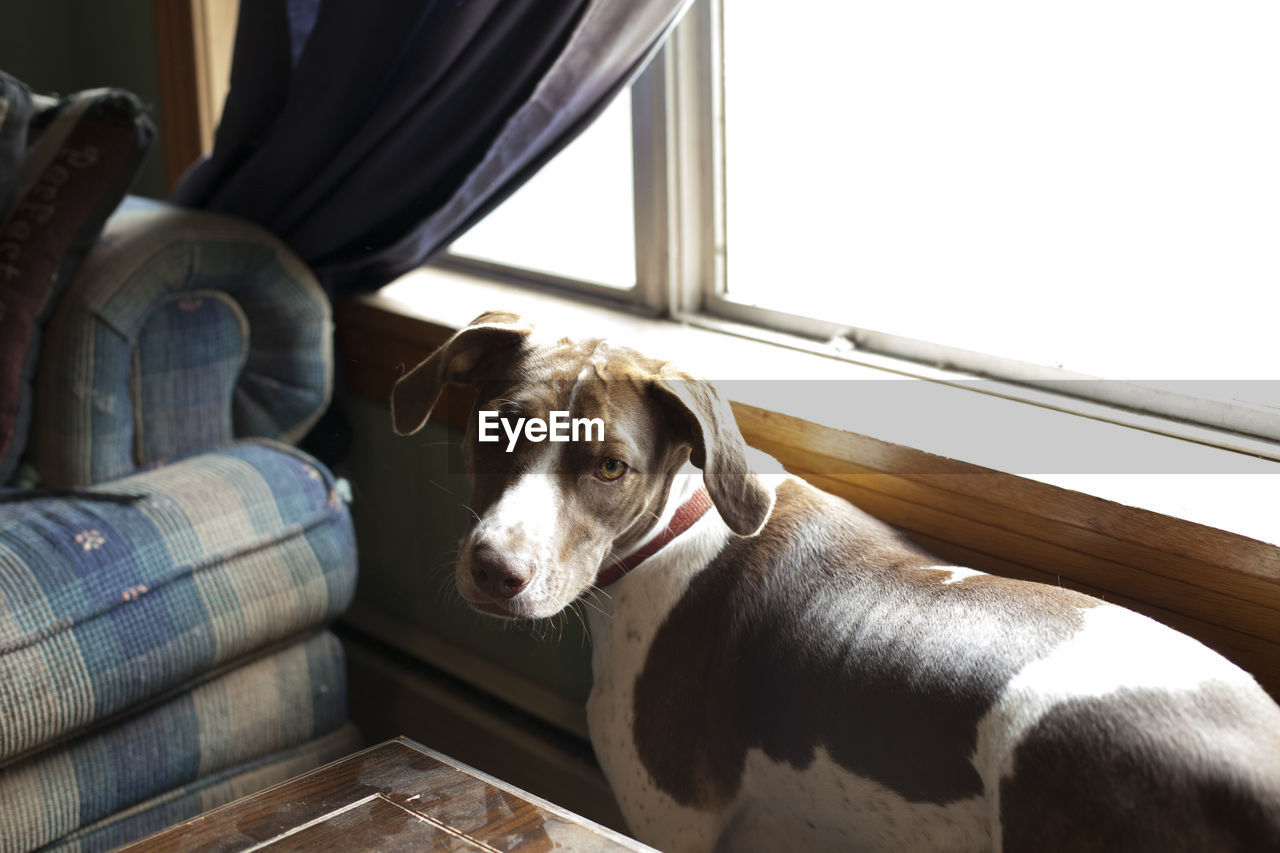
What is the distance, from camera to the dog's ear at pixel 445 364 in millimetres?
1258

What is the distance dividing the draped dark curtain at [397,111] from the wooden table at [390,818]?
3.27 feet

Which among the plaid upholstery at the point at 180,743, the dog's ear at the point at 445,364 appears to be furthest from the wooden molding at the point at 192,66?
the dog's ear at the point at 445,364

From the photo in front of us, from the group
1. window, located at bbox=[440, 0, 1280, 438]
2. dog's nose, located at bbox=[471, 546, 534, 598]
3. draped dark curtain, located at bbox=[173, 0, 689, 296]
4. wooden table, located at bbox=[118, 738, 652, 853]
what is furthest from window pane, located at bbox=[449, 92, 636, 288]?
wooden table, located at bbox=[118, 738, 652, 853]

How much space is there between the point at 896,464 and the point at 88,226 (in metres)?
1.23

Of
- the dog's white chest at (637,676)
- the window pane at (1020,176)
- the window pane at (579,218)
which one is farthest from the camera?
the window pane at (579,218)

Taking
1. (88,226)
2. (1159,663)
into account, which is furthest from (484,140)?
(1159,663)

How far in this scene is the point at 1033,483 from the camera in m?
1.25

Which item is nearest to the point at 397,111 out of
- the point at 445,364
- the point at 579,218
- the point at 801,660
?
Result: the point at 579,218

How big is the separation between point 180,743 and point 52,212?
2.59ft

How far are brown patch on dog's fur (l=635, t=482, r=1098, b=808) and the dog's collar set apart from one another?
0.05 meters

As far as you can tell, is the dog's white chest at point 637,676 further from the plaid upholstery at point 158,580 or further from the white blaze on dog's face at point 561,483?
the plaid upholstery at point 158,580

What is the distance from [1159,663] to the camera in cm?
99

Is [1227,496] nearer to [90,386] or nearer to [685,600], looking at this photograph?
[685,600]

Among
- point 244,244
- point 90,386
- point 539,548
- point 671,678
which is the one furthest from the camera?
point 244,244
